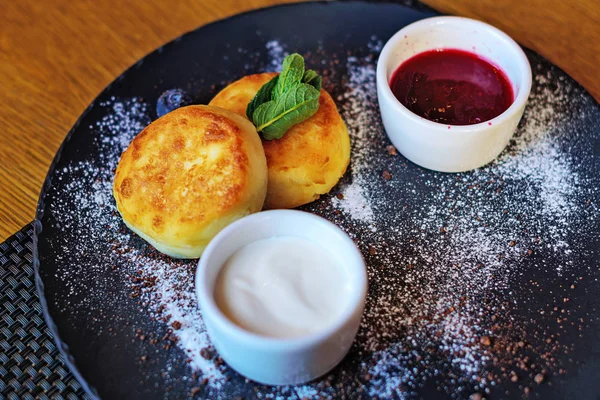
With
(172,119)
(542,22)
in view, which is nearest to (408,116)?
(172,119)

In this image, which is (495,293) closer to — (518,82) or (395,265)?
(395,265)

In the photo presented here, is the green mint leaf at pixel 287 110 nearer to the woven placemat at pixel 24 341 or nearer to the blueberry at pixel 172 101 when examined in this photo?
the blueberry at pixel 172 101

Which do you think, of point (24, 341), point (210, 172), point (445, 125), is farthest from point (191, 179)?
point (445, 125)

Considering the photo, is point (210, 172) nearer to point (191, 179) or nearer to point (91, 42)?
point (191, 179)

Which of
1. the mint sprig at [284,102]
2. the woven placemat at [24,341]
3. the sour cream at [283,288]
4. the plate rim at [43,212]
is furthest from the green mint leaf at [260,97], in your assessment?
the woven placemat at [24,341]

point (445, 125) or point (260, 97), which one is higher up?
point (260, 97)

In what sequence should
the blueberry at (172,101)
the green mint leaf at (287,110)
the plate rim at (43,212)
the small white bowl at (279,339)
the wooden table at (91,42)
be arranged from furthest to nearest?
the wooden table at (91,42) < the blueberry at (172,101) < the green mint leaf at (287,110) < the plate rim at (43,212) < the small white bowl at (279,339)
